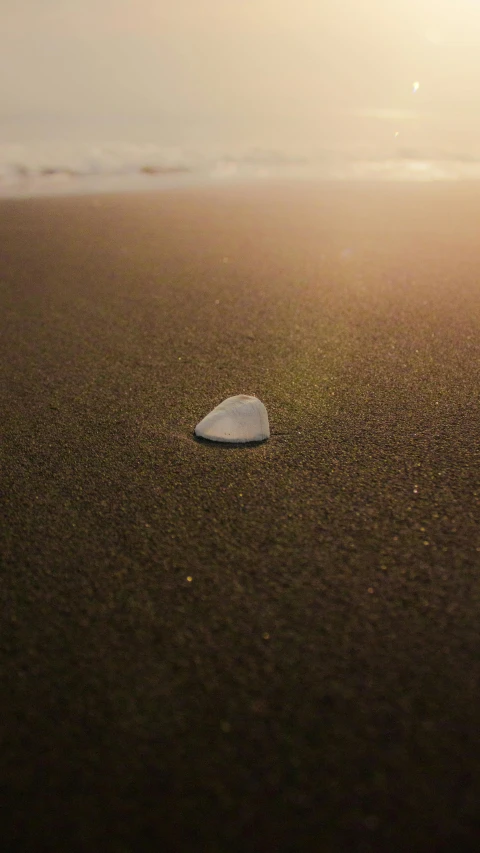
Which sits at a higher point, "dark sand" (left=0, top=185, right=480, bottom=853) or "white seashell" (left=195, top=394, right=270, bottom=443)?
"white seashell" (left=195, top=394, right=270, bottom=443)

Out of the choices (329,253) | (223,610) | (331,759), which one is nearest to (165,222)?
(329,253)

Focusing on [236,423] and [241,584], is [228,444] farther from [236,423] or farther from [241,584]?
[241,584]

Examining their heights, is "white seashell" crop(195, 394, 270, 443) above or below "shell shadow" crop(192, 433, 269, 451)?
above

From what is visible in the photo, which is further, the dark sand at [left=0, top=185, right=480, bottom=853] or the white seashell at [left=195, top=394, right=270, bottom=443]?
the white seashell at [left=195, top=394, right=270, bottom=443]

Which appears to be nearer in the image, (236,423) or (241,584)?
(241,584)

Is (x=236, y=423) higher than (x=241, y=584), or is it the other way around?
(x=236, y=423)

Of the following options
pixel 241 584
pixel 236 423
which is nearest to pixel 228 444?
pixel 236 423
